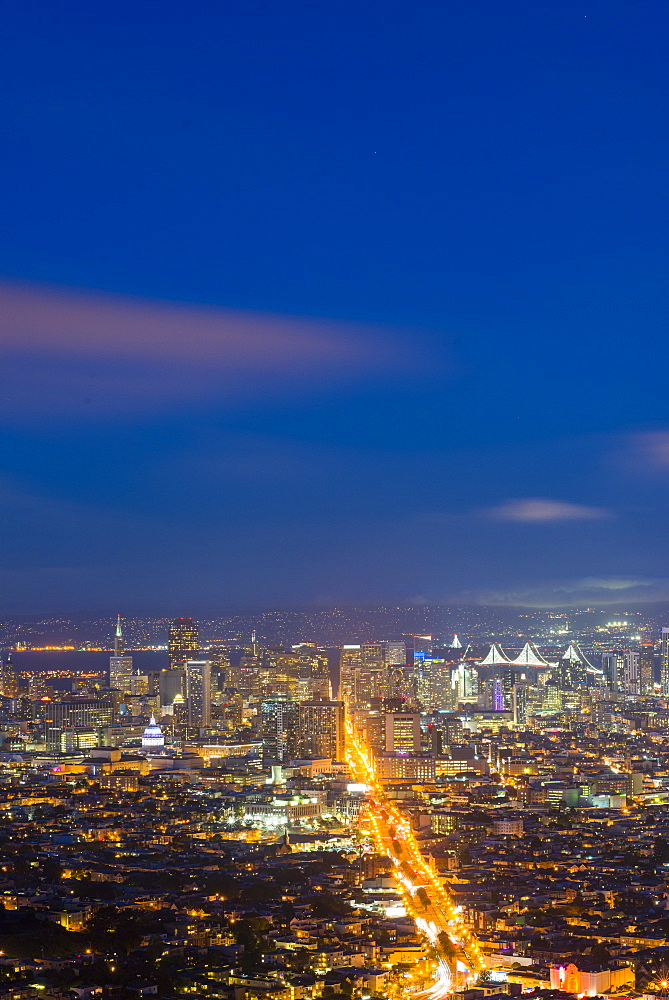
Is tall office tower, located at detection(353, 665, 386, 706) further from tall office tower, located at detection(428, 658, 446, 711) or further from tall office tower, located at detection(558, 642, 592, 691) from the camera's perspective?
tall office tower, located at detection(558, 642, 592, 691)

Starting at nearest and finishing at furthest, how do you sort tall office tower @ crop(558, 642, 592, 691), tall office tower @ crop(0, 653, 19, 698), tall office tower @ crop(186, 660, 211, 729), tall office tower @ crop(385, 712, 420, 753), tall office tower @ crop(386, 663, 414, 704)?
tall office tower @ crop(385, 712, 420, 753) → tall office tower @ crop(186, 660, 211, 729) → tall office tower @ crop(386, 663, 414, 704) → tall office tower @ crop(0, 653, 19, 698) → tall office tower @ crop(558, 642, 592, 691)

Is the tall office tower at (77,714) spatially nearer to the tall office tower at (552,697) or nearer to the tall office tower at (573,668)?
the tall office tower at (552,697)

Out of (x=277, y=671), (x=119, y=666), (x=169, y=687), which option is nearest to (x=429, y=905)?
(x=277, y=671)

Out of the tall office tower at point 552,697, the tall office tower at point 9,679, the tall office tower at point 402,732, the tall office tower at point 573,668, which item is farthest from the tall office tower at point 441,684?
the tall office tower at point 402,732

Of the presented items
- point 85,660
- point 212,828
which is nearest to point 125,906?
point 212,828

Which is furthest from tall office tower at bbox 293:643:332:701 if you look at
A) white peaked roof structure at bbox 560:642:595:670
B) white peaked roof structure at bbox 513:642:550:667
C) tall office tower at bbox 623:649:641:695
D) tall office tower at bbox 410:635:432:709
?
tall office tower at bbox 623:649:641:695

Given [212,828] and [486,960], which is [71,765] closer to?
[212,828]
